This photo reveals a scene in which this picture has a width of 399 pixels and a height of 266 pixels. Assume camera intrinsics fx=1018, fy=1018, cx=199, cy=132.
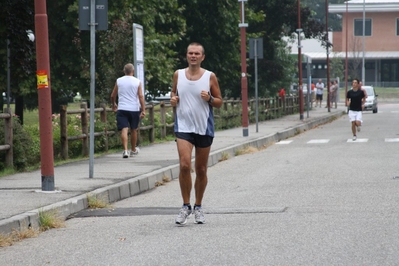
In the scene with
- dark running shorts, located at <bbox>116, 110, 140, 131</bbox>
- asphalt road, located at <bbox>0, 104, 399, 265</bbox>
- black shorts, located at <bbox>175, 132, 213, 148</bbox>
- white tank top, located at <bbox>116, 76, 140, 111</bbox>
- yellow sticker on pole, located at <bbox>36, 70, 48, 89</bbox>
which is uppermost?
yellow sticker on pole, located at <bbox>36, 70, 48, 89</bbox>

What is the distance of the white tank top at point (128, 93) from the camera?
63.3 ft

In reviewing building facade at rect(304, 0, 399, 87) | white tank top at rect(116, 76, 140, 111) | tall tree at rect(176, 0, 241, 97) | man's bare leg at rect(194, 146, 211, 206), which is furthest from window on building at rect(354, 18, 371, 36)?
man's bare leg at rect(194, 146, 211, 206)

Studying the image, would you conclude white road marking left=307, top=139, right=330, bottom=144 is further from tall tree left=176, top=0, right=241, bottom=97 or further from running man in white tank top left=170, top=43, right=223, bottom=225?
running man in white tank top left=170, top=43, right=223, bottom=225

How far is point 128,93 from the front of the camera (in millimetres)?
19344

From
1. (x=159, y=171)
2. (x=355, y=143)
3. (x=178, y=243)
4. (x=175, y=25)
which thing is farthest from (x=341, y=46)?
(x=178, y=243)

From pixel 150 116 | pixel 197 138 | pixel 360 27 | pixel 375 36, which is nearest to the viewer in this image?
pixel 197 138

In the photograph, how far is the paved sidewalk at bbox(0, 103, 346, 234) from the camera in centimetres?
1100

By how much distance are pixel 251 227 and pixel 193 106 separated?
146cm

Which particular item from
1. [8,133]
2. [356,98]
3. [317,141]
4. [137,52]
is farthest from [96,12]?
[356,98]

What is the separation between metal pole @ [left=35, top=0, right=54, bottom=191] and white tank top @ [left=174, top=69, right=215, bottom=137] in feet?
8.54

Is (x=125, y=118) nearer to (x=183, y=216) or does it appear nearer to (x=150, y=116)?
(x=150, y=116)

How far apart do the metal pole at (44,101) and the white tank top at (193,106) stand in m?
2.60

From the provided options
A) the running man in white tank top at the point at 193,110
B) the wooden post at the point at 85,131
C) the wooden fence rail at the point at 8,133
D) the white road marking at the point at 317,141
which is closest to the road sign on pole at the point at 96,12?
the wooden fence rail at the point at 8,133

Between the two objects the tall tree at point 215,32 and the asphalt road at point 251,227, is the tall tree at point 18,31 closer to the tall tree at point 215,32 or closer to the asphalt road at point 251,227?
the asphalt road at point 251,227
